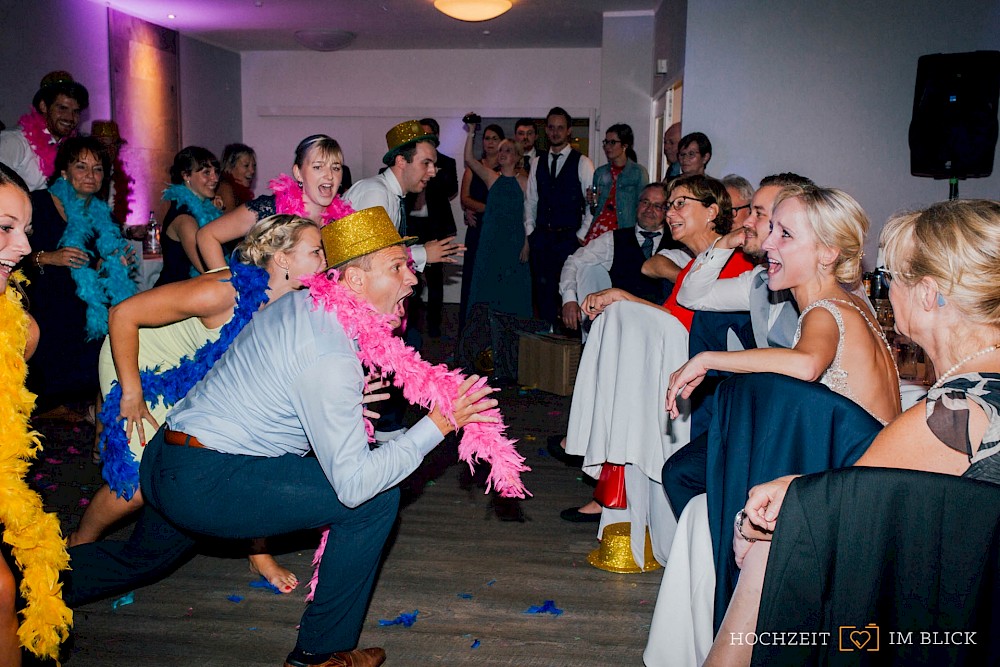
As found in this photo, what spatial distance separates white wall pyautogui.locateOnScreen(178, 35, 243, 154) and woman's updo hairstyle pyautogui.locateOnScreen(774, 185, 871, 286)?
26.5 ft

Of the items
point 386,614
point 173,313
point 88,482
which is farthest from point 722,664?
point 88,482

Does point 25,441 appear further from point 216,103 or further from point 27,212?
point 216,103

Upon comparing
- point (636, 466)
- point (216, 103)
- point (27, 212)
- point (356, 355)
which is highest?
point (216, 103)

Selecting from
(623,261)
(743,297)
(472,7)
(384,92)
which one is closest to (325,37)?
(384,92)

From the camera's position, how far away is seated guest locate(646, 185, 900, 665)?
5.04 feet

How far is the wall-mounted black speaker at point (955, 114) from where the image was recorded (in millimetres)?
4625

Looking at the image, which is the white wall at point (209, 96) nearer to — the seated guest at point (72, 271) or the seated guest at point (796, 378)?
the seated guest at point (72, 271)

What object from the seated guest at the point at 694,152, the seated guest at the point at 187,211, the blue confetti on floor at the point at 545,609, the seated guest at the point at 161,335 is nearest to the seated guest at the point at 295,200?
→ the seated guest at the point at 187,211

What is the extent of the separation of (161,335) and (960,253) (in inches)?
83.9

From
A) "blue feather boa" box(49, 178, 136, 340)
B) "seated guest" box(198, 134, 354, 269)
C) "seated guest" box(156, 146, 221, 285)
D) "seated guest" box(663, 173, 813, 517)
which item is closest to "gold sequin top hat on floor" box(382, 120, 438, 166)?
"seated guest" box(198, 134, 354, 269)

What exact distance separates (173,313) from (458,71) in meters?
7.84

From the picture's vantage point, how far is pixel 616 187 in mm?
5852

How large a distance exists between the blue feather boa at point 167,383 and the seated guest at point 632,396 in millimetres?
1111

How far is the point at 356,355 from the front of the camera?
2.01 metres
